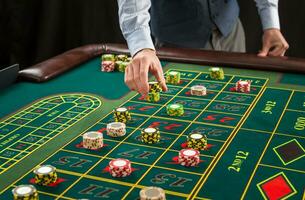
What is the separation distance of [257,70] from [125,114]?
0.86 metres

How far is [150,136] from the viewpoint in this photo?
1.65 metres

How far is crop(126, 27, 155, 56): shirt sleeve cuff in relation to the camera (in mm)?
1879

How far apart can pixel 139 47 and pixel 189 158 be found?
1.86 ft

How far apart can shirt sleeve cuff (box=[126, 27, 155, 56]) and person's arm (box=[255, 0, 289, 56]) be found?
0.83 m

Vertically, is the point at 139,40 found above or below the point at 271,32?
above

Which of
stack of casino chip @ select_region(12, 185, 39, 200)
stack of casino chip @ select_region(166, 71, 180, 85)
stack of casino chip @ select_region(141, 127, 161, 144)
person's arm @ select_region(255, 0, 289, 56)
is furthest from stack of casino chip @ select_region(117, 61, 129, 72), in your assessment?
stack of casino chip @ select_region(12, 185, 39, 200)

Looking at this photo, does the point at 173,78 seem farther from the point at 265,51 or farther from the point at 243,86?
the point at 265,51

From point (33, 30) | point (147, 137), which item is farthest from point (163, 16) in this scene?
point (33, 30)

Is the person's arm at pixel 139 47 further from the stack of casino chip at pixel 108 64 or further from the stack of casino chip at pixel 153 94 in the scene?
the stack of casino chip at pixel 108 64

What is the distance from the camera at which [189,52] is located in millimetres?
2572

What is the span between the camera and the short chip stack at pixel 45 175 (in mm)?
1371

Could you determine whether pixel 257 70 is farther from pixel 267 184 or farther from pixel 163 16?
pixel 267 184

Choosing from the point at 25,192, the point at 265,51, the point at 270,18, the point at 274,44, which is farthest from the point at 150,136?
the point at 270,18

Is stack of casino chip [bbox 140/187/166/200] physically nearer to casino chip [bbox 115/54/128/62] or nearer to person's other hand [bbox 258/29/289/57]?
casino chip [bbox 115/54/128/62]
